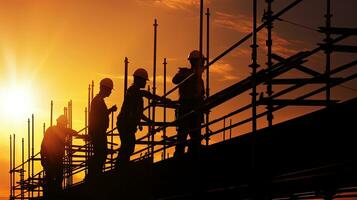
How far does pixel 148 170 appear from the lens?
13133mm

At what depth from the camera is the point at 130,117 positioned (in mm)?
13758

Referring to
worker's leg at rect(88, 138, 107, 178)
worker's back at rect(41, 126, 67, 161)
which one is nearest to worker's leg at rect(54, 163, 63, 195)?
worker's back at rect(41, 126, 67, 161)

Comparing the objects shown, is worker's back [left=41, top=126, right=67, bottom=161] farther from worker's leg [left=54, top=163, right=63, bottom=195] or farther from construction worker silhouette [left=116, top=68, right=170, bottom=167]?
construction worker silhouette [left=116, top=68, right=170, bottom=167]

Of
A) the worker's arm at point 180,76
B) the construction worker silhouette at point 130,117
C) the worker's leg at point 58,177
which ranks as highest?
the worker's arm at point 180,76

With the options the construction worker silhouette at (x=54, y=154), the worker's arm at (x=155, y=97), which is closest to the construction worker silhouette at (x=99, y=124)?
the worker's arm at (x=155, y=97)

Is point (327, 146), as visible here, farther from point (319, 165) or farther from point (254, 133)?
point (254, 133)

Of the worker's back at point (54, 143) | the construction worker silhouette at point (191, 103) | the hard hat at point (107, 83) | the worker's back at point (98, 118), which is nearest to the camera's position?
the construction worker silhouette at point (191, 103)

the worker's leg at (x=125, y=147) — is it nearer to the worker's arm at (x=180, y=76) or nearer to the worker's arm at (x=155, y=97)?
the worker's arm at (x=155, y=97)

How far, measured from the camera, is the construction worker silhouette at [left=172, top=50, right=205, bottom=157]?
1079 centimetres

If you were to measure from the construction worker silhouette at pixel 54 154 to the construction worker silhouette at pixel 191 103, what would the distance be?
645 centimetres

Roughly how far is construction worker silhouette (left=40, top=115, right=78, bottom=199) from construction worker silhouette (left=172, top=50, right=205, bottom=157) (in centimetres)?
645

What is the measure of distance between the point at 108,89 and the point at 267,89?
16.4ft

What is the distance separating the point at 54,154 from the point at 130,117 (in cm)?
660

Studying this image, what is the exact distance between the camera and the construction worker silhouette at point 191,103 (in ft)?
35.4
